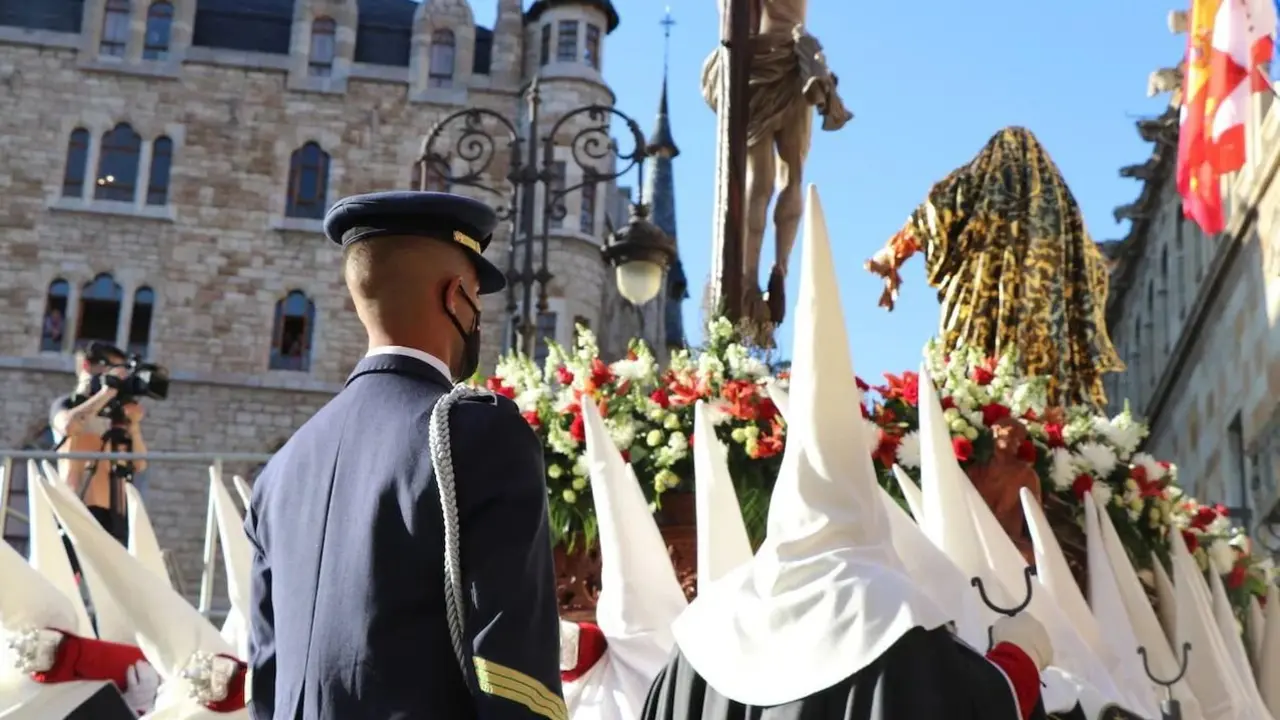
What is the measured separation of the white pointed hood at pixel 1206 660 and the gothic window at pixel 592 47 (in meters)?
33.8

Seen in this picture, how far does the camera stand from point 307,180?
3800 centimetres

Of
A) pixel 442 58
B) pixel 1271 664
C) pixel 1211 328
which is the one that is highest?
pixel 442 58

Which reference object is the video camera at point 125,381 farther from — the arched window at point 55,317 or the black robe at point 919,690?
the arched window at point 55,317

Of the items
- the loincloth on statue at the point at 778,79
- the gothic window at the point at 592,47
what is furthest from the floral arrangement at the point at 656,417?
the gothic window at the point at 592,47

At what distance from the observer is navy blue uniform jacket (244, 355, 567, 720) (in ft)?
9.94

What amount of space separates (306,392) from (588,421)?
31.7 metres

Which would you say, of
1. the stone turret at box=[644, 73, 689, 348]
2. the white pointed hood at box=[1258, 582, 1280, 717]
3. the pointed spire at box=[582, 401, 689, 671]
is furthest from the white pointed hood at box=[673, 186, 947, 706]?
the stone turret at box=[644, 73, 689, 348]

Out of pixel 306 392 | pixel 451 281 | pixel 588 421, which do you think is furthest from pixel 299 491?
pixel 306 392

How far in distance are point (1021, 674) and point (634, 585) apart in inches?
65.6

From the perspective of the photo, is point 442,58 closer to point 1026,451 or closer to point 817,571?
point 1026,451

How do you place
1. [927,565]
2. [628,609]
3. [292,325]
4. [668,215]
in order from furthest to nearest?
[668,215], [292,325], [628,609], [927,565]

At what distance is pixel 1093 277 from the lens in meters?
7.88

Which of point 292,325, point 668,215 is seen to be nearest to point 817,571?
point 292,325

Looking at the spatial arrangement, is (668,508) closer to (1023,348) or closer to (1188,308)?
(1023,348)
